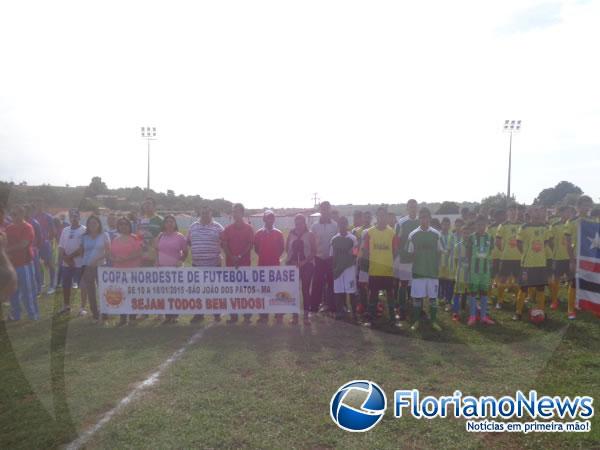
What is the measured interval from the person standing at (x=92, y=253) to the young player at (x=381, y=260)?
16.5 feet

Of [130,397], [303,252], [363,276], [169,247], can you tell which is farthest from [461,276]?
[130,397]

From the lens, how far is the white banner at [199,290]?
27.2 feet

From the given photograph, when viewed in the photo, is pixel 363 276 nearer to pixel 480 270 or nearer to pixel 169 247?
pixel 480 270

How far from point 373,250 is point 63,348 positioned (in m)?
5.22

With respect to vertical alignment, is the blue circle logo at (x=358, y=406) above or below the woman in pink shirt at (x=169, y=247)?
below

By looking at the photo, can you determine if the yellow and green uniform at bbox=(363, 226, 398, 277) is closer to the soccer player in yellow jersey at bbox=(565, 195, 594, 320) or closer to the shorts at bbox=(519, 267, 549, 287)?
the shorts at bbox=(519, 267, 549, 287)

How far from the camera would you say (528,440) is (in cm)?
409

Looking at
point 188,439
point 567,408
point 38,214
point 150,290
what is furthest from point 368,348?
point 38,214

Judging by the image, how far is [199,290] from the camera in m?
8.44

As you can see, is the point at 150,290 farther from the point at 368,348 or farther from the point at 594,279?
the point at 594,279

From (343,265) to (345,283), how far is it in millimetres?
335

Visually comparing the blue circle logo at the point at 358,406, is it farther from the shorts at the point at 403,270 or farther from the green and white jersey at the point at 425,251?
the shorts at the point at 403,270

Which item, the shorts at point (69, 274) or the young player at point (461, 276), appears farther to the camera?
the shorts at point (69, 274)

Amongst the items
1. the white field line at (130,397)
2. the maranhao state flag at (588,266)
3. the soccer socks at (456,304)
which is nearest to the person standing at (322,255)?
the soccer socks at (456,304)
